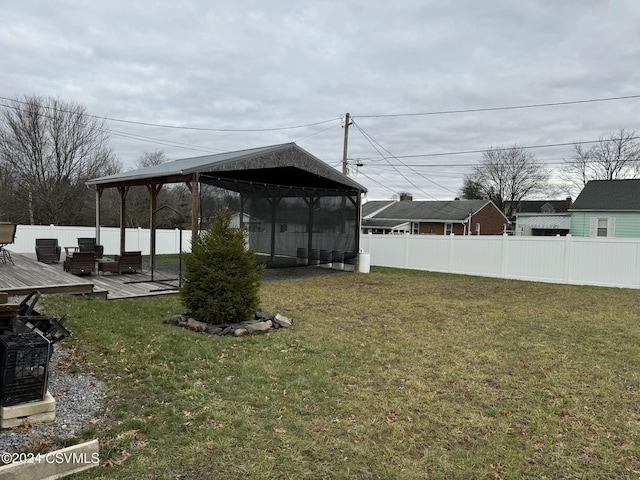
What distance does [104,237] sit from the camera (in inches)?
679

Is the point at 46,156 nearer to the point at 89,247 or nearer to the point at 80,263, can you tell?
the point at 89,247

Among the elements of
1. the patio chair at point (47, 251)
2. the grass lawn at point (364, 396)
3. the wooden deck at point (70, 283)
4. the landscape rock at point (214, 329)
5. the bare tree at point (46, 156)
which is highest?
the bare tree at point (46, 156)

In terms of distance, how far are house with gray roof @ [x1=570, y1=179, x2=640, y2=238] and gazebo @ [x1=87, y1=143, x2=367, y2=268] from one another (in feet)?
41.3

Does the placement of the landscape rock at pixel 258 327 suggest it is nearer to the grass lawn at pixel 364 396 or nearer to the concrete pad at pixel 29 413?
the grass lawn at pixel 364 396

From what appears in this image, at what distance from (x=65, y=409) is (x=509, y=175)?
135ft

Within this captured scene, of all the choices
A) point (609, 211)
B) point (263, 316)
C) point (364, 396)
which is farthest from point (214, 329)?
point (609, 211)

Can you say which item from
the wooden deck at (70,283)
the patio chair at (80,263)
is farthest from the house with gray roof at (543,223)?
the patio chair at (80,263)

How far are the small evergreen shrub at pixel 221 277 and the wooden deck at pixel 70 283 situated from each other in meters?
2.25

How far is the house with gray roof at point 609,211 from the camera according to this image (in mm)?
18969

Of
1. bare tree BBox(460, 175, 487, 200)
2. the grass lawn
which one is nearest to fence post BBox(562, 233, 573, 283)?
the grass lawn

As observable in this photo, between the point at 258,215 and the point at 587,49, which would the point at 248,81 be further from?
the point at 587,49

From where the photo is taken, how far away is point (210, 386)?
3.83 metres

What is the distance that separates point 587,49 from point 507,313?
29.7 feet

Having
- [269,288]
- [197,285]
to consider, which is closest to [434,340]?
[197,285]
